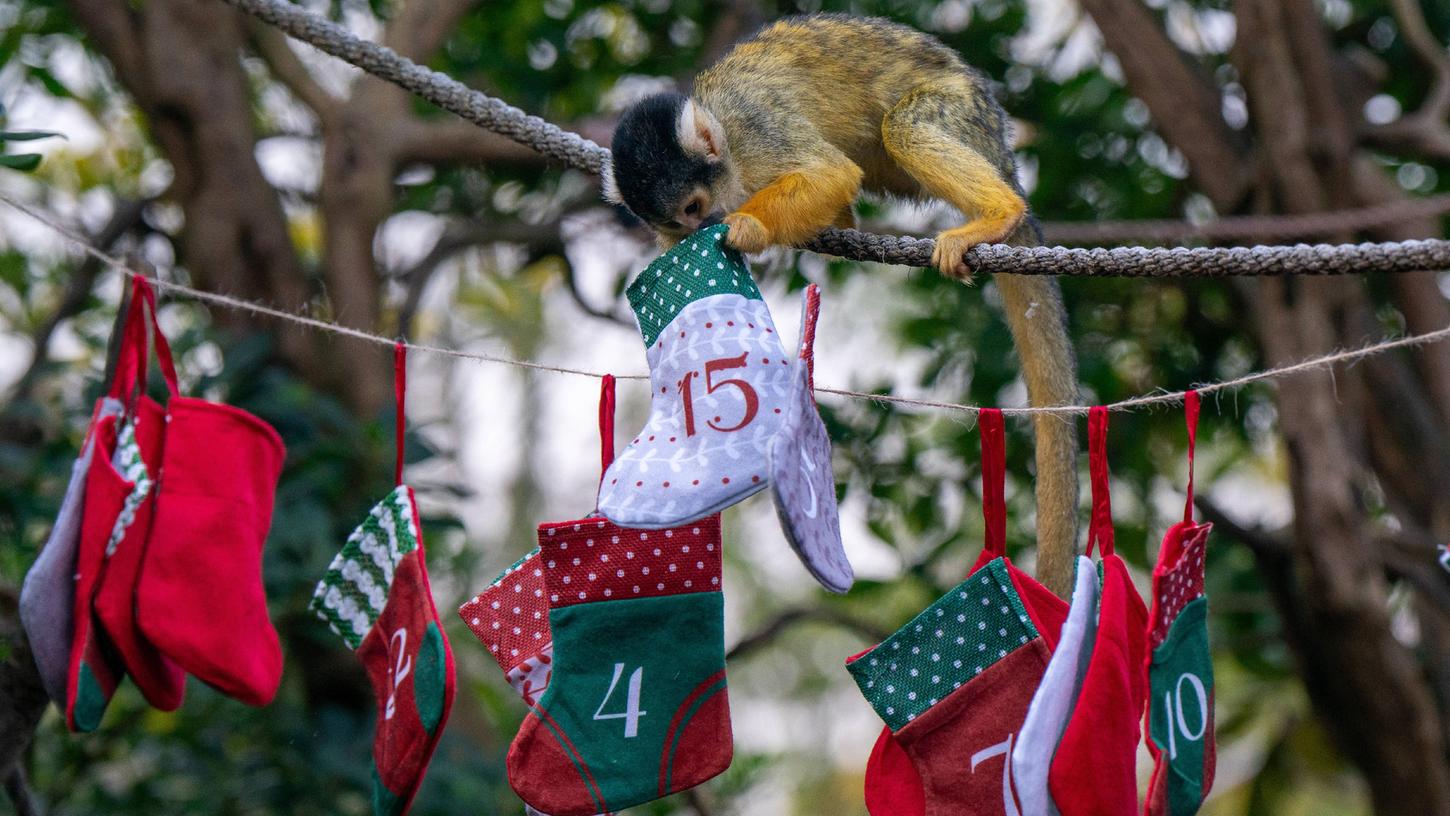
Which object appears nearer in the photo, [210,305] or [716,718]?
[716,718]

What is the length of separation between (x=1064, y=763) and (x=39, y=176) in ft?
12.9

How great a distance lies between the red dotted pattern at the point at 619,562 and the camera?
1.41 metres

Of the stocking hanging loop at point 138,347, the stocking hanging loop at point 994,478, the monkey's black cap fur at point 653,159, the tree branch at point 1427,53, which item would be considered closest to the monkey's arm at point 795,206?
the monkey's black cap fur at point 653,159

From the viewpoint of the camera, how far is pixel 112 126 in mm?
4371

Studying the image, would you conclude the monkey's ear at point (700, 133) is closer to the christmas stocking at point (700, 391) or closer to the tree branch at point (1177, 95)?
the christmas stocking at point (700, 391)

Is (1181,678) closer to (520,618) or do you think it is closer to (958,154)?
(520,618)

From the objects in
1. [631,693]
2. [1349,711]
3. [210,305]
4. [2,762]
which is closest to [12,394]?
[210,305]

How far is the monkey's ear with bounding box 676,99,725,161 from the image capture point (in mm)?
1851

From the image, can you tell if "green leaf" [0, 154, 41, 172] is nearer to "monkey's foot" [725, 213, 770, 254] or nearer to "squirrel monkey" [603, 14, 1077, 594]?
"squirrel monkey" [603, 14, 1077, 594]

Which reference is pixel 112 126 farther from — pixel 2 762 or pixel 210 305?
pixel 2 762

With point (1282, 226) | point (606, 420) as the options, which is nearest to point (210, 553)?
point (606, 420)

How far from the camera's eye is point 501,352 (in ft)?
11.8

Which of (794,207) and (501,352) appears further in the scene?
(501,352)

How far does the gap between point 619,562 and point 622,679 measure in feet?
0.41
